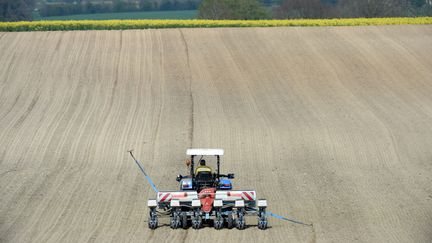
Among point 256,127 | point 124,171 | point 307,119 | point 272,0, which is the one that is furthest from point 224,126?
point 272,0

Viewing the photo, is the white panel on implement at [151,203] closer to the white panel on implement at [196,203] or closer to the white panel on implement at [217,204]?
the white panel on implement at [196,203]

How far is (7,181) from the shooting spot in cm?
2916

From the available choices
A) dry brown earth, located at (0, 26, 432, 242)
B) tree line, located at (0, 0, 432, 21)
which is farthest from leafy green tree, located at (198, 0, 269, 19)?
dry brown earth, located at (0, 26, 432, 242)

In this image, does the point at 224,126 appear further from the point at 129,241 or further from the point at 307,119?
the point at 129,241

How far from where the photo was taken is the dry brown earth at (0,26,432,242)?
24.8 metres

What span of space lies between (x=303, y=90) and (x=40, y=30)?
54.8ft

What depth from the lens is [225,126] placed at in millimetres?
35281

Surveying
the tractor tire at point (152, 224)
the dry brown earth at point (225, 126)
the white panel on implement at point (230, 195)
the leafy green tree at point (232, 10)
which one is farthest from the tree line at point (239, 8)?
the tractor tire at point (152, 224)

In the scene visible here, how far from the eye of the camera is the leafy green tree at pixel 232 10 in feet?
244

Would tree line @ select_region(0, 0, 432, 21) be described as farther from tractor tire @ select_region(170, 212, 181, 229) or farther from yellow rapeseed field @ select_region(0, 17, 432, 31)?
tractor tire @ select_region(170, 212, 181, 229)

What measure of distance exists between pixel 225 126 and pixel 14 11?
48044 millimetres

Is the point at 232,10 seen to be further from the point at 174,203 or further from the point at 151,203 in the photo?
the point at 174,203

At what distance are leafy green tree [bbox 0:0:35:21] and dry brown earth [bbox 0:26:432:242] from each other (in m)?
29.7

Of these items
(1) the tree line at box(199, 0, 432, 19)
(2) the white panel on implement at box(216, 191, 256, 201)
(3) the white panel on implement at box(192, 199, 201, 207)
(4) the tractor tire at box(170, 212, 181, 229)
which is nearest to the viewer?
(3) the white panel on implement at box(192, 199, 201, 207)
